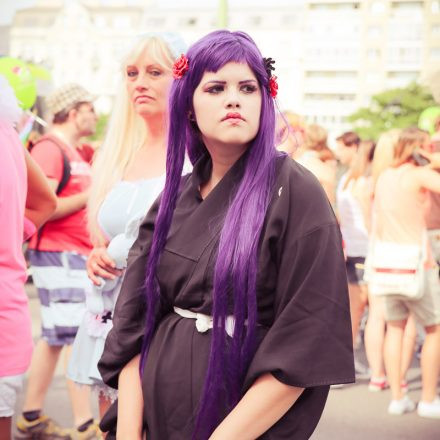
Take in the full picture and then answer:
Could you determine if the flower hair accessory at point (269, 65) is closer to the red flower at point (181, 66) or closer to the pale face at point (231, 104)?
the pale face at point (231, 104)

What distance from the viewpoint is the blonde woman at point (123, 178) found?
9.45 ft

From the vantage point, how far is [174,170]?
208 cm

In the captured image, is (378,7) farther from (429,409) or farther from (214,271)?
(214,271)

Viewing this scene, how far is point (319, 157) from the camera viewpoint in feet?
20.6

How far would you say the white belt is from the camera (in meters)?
1.82

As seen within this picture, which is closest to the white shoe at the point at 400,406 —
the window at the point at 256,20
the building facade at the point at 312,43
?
Answer: the building facade at the point at 312,43

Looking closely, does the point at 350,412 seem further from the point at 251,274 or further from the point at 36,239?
the point at 251,274

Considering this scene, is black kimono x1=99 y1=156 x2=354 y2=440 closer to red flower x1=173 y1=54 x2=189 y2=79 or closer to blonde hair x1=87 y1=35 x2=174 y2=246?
red flower x1=173 y1=54 x2=189 y2=79

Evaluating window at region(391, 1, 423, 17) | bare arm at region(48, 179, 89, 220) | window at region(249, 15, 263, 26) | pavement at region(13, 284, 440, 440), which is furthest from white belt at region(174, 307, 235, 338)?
window at region(249, 15, 263, 26)

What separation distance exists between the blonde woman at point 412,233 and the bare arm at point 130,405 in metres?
3.66

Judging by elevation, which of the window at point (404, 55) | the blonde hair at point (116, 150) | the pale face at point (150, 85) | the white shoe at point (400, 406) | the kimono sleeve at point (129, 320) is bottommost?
the window at point (404, 55)

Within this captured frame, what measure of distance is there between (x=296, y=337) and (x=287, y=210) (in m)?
0.28

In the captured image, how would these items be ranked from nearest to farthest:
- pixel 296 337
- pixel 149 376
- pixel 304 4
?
pixel 296 337, pixel 149 376, pixel 304 4

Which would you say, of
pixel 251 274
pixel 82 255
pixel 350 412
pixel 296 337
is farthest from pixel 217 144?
pixel 350 412
